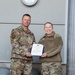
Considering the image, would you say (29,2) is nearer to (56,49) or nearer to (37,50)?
(37,50)

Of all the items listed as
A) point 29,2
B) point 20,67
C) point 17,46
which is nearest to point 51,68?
point 20,67

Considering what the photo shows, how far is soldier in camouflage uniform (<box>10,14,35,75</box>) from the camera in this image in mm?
4305

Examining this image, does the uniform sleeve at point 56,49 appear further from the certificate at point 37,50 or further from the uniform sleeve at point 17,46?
the uniform sleeve at point 17,46

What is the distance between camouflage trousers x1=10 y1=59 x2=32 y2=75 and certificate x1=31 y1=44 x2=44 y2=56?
216mm

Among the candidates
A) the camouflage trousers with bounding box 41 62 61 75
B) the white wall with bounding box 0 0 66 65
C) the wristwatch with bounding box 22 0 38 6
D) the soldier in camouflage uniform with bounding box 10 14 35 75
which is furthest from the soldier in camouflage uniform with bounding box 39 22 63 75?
the wristwatch with bounding box 22 0 38 6

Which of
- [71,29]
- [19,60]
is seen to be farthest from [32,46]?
[71,29]

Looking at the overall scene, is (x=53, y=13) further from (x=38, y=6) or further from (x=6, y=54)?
(x=6, y=54)

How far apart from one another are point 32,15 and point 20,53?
132 cm

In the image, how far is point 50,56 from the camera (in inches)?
167

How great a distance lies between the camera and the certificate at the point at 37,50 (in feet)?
14.1

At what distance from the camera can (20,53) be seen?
14.1 ft

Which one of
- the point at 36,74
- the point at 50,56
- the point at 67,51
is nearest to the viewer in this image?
the point at 50,56

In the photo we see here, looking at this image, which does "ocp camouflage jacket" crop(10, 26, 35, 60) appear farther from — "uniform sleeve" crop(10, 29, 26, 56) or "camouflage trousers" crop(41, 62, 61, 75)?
"camouflage trousers" crop(41, 62, 61, 75)

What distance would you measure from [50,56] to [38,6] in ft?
4.96
